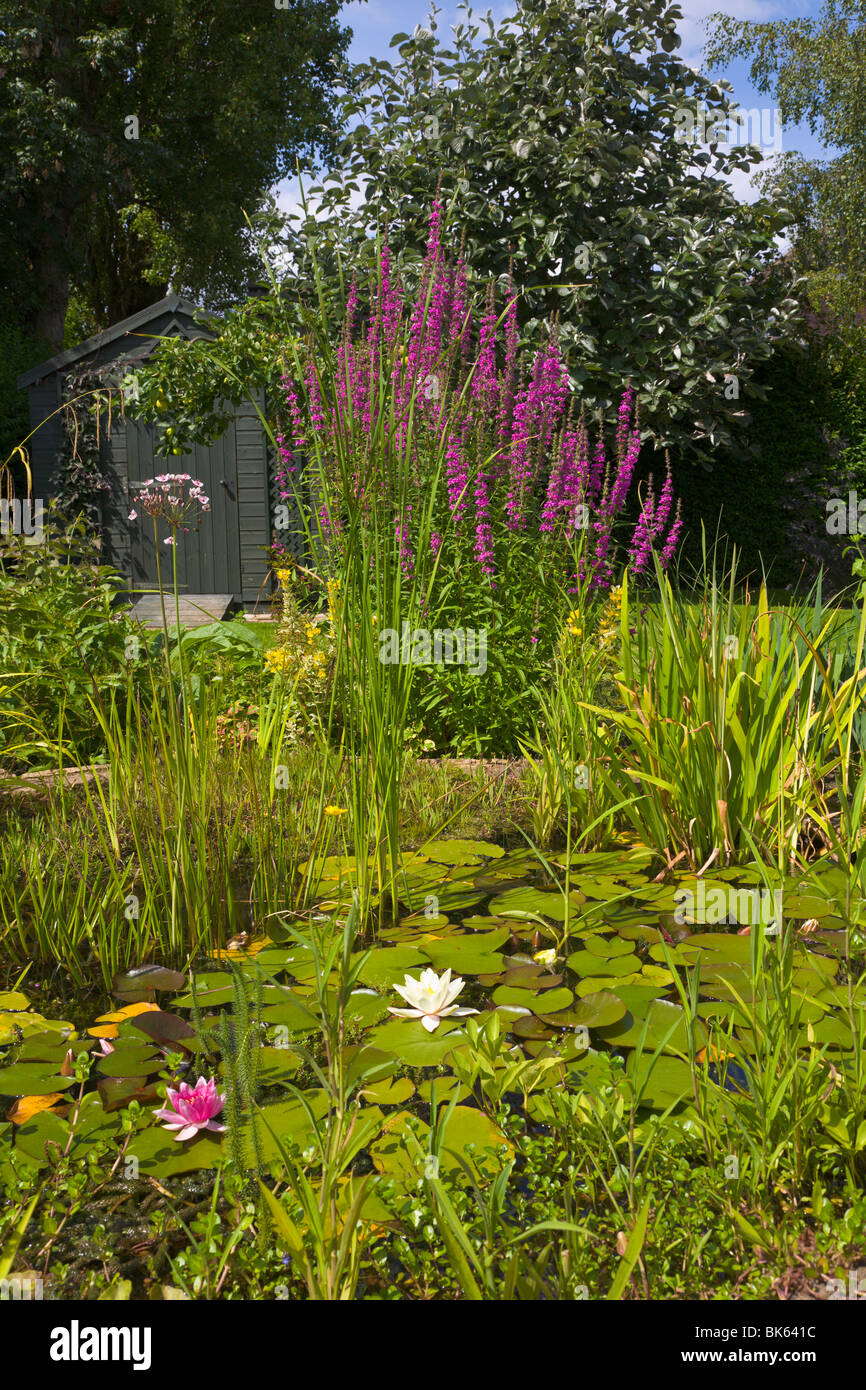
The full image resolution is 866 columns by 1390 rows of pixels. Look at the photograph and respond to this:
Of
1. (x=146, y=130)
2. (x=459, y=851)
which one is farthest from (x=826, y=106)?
(x=459, y=851)

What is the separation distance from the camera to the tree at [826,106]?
47.8ft

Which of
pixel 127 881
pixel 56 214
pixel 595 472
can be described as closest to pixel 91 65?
Answer: pixel 56 214

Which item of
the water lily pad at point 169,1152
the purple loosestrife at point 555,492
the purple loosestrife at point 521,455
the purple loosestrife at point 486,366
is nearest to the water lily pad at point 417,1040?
the water lily pad at point 169,1152

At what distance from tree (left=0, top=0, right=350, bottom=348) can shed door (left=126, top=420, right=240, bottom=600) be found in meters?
7.07

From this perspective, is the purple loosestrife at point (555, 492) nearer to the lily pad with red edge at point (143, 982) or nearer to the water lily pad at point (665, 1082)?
the lily pad with red edge at point (143, 982)

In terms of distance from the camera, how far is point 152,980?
6.95 ft

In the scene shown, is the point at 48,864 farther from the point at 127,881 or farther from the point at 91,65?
the point at 91,65

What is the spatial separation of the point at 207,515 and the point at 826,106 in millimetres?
12066

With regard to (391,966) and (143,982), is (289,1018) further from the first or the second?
(143,982)

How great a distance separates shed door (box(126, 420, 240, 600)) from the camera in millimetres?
10625

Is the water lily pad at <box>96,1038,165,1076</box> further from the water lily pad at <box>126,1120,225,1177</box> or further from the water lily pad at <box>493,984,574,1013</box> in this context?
the water lily pad at <box>493,984,574,1013</box>

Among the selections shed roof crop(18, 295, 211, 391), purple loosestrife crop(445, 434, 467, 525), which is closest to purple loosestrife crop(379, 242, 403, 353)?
purple loosestrife crop(445, 434, 467, 525)
